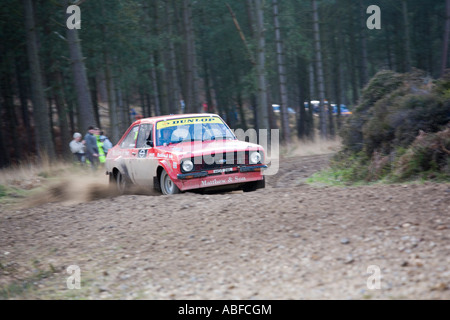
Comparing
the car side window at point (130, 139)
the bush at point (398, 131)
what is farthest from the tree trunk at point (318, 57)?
the car side window at point (130, 139)

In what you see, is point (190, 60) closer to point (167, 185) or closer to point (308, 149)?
point (308, 149)

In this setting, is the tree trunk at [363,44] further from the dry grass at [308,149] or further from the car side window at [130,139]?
the car side window at [130,139]

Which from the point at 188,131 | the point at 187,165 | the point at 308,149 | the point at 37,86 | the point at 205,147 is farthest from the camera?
the point at 308,149

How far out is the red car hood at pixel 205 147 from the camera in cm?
998

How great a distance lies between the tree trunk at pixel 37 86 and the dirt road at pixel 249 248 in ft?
47.7

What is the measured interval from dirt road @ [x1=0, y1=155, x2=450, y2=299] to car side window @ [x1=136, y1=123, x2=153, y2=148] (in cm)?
235

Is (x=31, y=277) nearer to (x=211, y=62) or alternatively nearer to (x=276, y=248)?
(x=276, y=248)

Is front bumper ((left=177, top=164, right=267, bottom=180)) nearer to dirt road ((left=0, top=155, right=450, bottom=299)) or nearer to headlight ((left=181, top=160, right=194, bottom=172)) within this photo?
headlight ((left=181, top=160, right=194, bottom=172))

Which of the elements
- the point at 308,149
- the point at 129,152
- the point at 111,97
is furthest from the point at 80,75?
the point at 308,149

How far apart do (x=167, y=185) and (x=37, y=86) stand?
47.4 ft

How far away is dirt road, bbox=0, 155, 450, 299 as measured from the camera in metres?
5.25

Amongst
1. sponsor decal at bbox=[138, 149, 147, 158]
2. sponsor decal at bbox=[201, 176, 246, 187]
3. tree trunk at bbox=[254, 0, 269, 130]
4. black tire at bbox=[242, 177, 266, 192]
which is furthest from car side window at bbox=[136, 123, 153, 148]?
tree trunk at bbox=[254, 0, 269, 130]

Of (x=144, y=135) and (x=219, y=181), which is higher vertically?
(x=144, y=135)

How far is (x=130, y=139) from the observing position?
12.3 m
